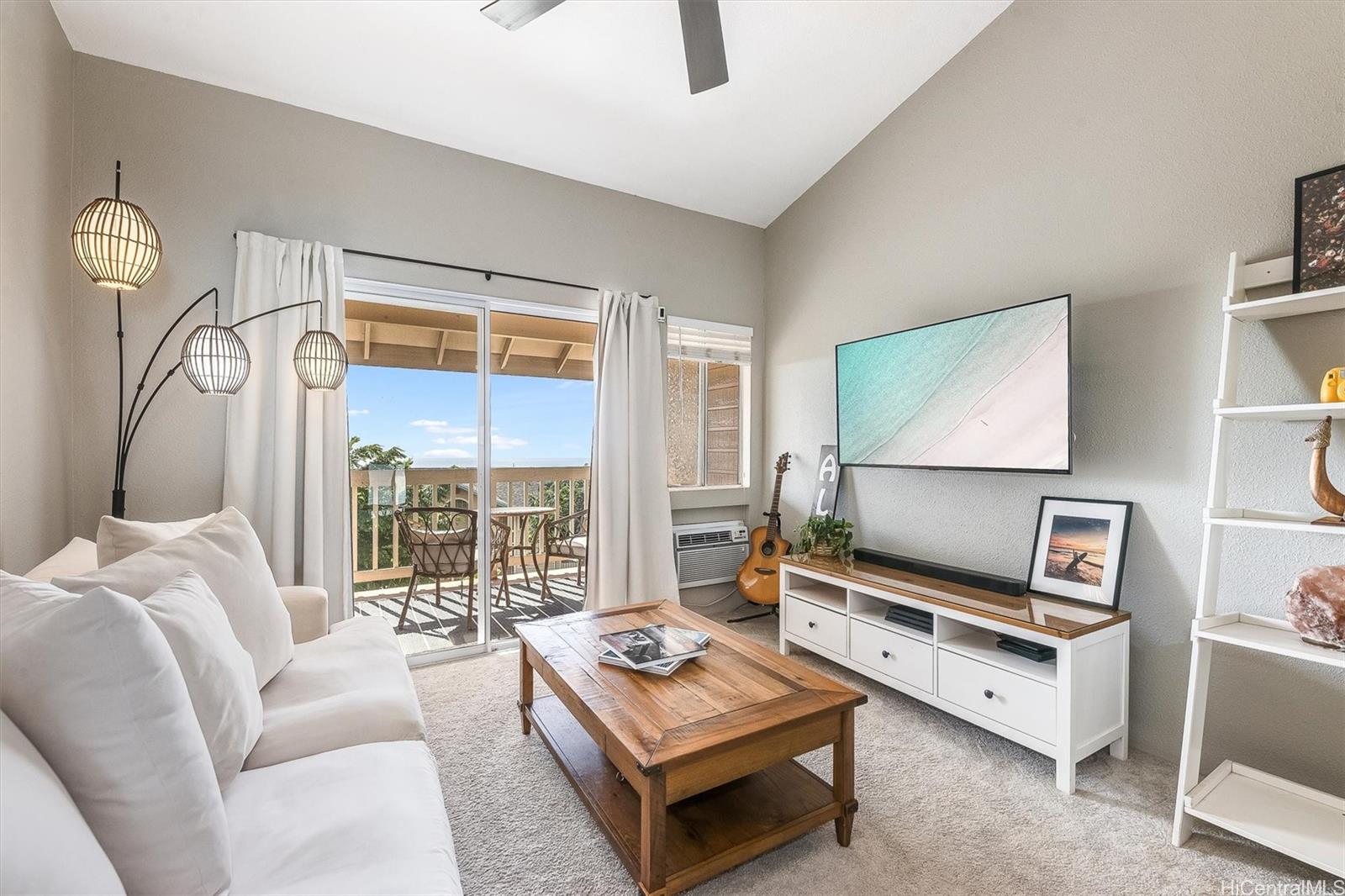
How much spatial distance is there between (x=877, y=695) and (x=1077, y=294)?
2.03 m

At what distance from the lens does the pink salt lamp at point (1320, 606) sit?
1498 millimetres

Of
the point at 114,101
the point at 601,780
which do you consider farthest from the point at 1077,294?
the point at 114,101

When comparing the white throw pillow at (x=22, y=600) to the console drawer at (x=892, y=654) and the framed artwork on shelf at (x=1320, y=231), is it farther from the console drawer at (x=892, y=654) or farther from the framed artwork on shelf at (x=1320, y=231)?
the framed artwork on shelf at (x=1320, y=231)

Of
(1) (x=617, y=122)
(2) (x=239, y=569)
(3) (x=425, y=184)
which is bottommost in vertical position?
(2) (x=239, y=569)

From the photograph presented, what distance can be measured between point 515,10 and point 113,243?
1.56 meters

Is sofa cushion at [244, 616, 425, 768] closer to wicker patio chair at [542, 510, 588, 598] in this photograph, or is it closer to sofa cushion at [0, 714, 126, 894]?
sofa cushion at [0, 714, 126, 894]

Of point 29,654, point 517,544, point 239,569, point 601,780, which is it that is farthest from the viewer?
→ point 517,544

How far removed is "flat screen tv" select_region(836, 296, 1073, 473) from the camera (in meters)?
2.39

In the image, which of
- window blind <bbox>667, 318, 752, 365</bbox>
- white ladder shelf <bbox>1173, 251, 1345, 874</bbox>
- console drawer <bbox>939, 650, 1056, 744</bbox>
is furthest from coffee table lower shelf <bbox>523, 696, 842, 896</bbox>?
window blind <bbox>667, 318, 752, 365</bbox>

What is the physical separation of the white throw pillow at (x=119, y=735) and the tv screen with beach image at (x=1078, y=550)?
2.81 metres

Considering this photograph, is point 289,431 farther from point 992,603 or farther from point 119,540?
point 992,603

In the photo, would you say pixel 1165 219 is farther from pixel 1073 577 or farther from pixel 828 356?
pixel 828 356

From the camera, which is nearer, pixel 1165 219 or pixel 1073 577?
pixel 1165 219

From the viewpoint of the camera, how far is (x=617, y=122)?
3.15 m
